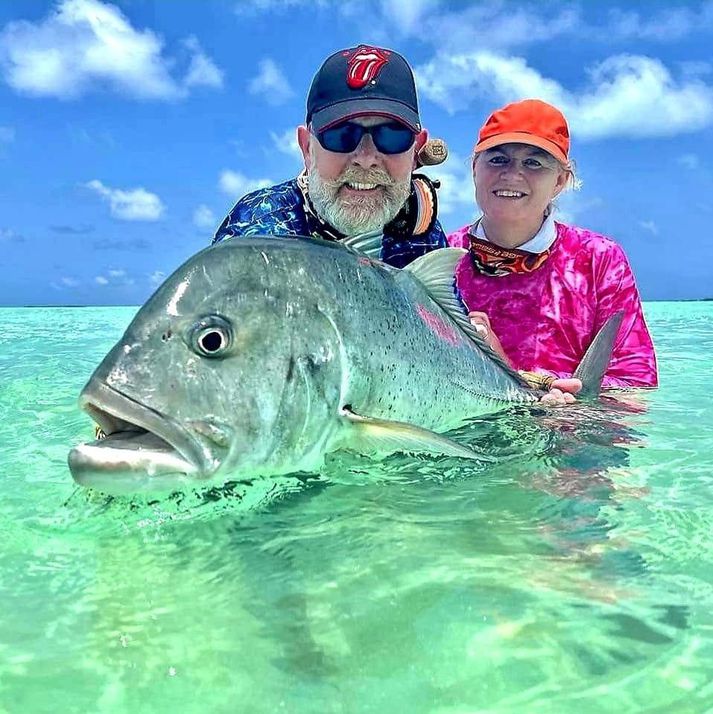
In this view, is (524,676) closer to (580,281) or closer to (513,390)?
(513,390)

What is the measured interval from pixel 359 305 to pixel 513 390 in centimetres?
145

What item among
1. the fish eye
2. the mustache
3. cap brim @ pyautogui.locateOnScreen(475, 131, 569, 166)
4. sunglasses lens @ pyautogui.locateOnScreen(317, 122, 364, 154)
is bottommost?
the fish eye

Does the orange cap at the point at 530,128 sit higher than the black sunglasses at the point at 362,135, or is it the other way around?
the orange cap at the point at 530,128

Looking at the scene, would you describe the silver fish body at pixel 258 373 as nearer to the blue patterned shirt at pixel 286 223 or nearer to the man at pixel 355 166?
the man at pixel 355 166

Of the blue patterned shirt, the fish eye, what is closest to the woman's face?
the blue patterned shirt

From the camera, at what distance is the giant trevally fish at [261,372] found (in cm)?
194

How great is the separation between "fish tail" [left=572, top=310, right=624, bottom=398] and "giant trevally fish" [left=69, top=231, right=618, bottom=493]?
1503mm

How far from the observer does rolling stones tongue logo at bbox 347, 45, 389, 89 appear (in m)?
3.58

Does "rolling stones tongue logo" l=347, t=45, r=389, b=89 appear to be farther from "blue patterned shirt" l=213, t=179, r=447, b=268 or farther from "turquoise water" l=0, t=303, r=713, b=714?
"turquoise water" l=0, t=303, r=713, b=714

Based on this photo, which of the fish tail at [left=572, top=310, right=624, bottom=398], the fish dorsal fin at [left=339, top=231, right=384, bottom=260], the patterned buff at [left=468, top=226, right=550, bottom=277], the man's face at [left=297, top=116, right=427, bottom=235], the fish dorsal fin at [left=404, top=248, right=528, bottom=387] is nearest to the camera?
the fish dorsal fin at [left=339, top=231, right=384, bottom=260]

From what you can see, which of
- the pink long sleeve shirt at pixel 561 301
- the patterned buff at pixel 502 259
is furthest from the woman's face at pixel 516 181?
the pink long sleeve shirt at pixel 561 301

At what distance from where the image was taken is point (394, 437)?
2352 mm

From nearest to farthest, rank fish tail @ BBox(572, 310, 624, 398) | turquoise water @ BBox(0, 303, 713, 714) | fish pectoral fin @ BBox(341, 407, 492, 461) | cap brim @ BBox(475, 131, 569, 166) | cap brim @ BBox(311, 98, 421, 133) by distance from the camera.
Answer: turquoise water @ BBox(0, 303, 713, 714), fish pectoral fin @ BBox(341, 407, 492, 461), cap brim @ BBox(311, 98, 421, 133), fish tail @ BBox(572, 310, 624, 398), cap brim @ BBox(475, 131, 569, 166)

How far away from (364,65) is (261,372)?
2.15m
